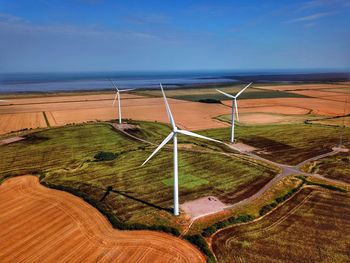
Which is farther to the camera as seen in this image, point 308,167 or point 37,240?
point 308,167

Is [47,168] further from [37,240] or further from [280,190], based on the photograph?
[280,190]

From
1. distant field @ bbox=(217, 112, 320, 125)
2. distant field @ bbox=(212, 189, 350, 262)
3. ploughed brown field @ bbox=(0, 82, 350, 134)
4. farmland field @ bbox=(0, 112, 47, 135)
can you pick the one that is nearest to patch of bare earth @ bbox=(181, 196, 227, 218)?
distant field @ bbox=(212, 189, 350, 262)

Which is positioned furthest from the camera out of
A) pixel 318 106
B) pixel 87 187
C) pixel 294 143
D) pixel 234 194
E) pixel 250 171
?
pixel 318 106

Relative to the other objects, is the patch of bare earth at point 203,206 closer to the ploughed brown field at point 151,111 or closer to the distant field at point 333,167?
the distant field at point 333,167

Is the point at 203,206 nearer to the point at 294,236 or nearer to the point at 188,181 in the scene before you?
the point at 188,181

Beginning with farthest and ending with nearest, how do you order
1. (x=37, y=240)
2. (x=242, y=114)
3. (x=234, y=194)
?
(x=242, y=114)
(x=234, y=194)
(x=37, y=240)

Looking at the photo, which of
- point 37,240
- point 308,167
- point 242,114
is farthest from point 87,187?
point 242,114
